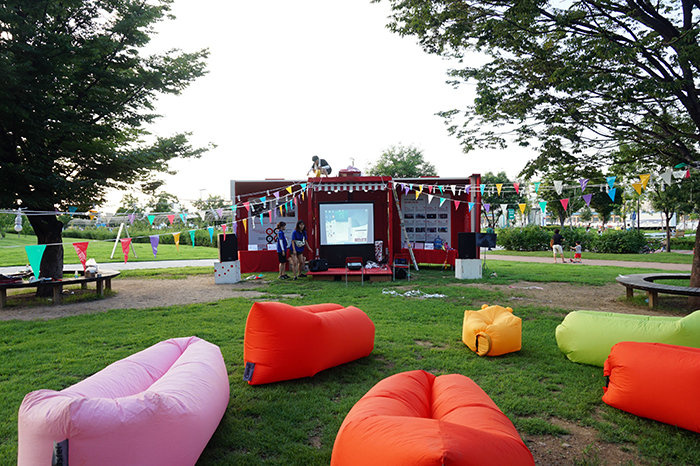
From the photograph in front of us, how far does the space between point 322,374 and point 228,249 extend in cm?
784

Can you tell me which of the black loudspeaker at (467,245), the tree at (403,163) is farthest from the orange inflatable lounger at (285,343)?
the tree at (403,163)

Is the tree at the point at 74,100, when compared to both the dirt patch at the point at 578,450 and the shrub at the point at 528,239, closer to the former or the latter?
the dirt patch at the point at 578,450

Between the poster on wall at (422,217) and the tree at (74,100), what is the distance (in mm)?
7155

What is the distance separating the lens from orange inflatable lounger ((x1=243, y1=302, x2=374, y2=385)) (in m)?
3.62

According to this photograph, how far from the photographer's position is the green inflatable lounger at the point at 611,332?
12.1 feet

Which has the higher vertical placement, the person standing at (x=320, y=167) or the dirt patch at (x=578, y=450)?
the person standing at (x=320, y=167)

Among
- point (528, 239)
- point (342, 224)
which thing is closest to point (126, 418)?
point (342, 224)

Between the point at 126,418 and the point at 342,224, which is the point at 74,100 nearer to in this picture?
the point at 342,224

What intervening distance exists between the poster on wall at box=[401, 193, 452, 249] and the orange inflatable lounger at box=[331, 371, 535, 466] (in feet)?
37.2

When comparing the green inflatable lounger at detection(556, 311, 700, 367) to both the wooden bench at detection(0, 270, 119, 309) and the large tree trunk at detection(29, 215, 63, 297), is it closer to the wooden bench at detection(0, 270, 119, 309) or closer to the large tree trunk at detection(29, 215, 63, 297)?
the wooden bench at detection(0, 270, 119, 309)

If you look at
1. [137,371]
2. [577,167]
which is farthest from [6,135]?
[577,167]

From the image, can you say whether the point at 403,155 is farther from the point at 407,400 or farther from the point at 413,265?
the point at 407,400

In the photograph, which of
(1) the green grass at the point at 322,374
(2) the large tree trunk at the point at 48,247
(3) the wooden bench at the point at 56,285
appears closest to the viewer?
(1) the green grass at the point at 322,374

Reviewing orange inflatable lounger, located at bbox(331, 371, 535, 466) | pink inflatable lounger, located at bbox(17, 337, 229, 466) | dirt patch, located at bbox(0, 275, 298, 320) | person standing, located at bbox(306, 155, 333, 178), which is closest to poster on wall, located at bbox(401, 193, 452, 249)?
person standing, located at bbox(306, 155, 333, 178)
